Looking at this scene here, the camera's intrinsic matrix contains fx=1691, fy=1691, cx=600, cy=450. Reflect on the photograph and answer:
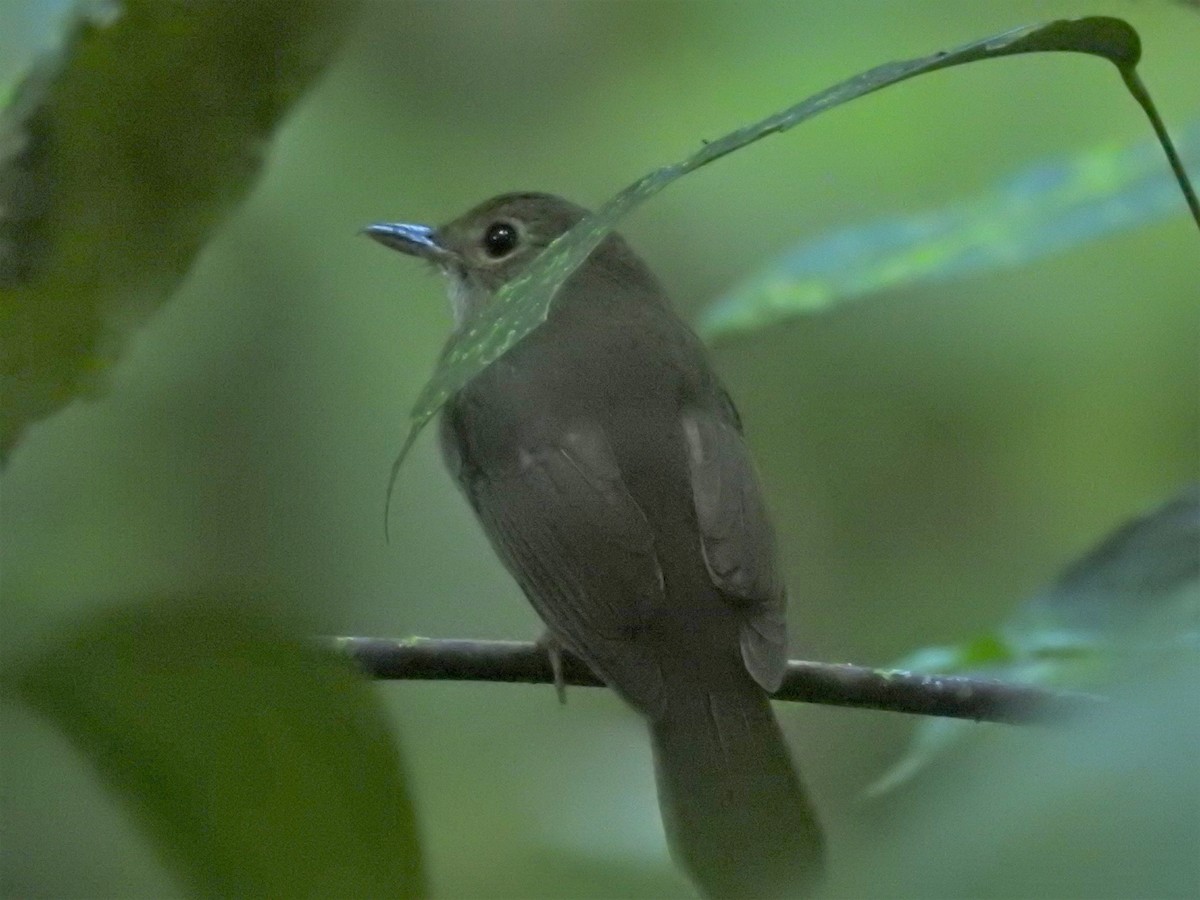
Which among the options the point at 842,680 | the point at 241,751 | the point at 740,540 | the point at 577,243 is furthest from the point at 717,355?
the point at 241,751

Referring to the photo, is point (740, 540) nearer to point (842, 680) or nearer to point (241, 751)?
point (842, 680)

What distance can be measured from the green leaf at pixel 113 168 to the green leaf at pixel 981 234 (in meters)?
1.48

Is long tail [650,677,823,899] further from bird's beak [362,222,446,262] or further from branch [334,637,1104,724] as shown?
bird's beak [362,222,446,262]

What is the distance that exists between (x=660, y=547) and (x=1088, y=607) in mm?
708

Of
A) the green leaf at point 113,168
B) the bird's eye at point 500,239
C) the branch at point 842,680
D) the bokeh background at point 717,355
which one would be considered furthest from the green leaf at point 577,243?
the bokeh background at point 717,355

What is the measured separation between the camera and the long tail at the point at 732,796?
7.46 ft

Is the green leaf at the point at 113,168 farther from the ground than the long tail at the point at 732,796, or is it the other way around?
the green leaf at the point at 113,168

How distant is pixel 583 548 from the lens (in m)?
2.74

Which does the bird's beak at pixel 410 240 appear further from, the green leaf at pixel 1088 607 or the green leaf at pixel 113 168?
the green leaf at pixel 113 168

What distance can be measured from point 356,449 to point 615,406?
2.86 metres

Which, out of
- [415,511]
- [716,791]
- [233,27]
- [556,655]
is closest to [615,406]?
[556,655]

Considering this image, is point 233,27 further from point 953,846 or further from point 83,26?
point 953,846

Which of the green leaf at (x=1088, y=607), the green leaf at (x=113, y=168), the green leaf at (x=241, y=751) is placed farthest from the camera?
the green leaf at (x=1088, y=607)

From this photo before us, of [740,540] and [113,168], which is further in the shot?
[740,540]
